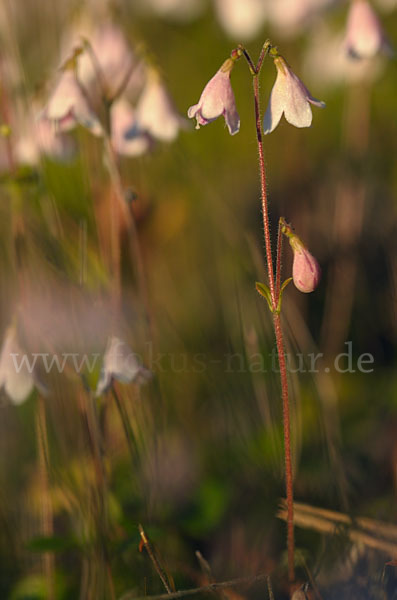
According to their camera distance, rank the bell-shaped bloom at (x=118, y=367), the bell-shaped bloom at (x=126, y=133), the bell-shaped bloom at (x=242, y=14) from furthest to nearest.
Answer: the bell-shaped bloom at (x=242, y=14)
the bell-shaped bloom at (x=126, y=133)
the bell-shaped bloom at (x=118, y=367)

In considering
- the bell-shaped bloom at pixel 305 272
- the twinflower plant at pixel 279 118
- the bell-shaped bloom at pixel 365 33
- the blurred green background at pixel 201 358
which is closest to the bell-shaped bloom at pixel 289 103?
the twinflower plant at pixel 279 118

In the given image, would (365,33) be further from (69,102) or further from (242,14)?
(242,14)

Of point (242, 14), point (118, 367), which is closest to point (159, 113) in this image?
point (118, 367)

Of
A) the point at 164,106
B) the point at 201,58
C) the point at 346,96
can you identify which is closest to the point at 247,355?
the point at 164,106

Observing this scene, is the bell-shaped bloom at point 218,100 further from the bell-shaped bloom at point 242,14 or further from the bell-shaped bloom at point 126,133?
the bell-shaped bloom at point 242,14

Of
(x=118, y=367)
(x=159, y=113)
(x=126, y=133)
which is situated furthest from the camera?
(x=126, y=133)

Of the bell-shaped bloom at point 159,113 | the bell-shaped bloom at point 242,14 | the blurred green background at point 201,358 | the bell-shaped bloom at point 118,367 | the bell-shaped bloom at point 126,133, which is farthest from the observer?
the bell-shaped bloom at point 242,14

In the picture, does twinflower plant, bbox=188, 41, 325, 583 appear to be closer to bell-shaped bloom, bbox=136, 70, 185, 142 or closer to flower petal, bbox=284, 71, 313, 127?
flower petal, bbox=284, 71, 313, 127
